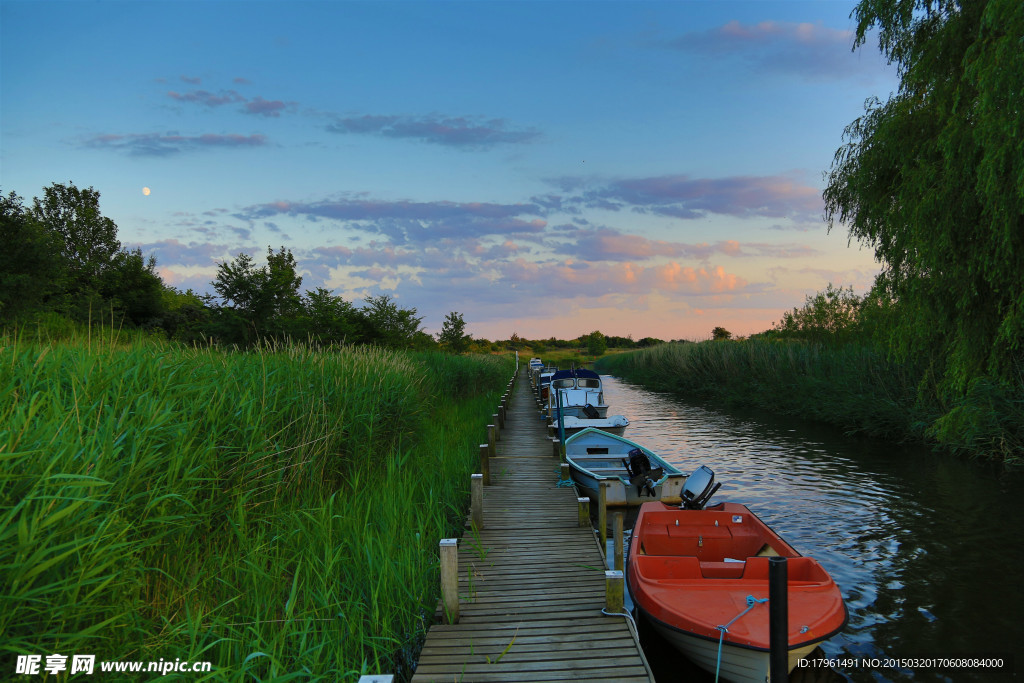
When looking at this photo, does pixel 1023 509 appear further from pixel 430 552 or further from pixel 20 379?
pixel 20 379

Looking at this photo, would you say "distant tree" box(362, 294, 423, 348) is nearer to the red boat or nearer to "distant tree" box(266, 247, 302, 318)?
"distant tree" box(266, 247, 302, 318)

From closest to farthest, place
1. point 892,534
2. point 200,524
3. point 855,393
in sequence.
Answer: point 200,524 → point 892,534 → point 855,393

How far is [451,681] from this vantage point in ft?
14.9

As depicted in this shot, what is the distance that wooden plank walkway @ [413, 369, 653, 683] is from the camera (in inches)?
185

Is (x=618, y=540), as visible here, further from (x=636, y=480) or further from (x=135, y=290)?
(x=135, y=290)

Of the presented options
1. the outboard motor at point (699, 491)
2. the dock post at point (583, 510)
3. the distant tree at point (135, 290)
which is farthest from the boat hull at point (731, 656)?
the distant tree at point (135, 290)

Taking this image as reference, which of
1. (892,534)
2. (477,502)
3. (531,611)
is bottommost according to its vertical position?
(892,534)

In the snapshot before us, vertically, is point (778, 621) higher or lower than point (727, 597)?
higher

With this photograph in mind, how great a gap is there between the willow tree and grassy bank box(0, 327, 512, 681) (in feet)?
44.8

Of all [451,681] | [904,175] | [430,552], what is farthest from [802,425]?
[451,681]

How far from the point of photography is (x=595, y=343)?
122 metres

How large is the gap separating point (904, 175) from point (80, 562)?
1895cm

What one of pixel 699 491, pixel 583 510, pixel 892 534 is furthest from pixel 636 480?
pixel 892 534

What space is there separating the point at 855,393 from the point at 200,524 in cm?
2244
